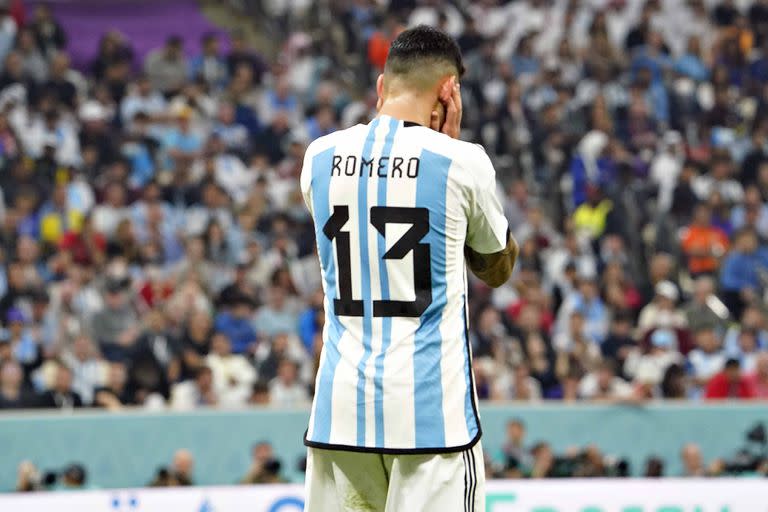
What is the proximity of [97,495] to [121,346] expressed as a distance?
5.06 m

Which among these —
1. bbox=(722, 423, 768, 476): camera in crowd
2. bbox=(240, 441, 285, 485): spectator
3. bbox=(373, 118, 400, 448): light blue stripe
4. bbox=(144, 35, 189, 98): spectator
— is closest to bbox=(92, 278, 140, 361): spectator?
bbox=(240, 441, 285, 485): spectator

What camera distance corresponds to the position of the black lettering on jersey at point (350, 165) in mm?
3906

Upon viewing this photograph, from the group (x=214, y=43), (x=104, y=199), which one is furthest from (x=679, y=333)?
(x=214, y=43)

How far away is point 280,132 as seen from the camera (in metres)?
16.5

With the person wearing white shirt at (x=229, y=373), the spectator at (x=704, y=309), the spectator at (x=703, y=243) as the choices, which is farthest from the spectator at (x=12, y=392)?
the spectator at (x=703, y=243)

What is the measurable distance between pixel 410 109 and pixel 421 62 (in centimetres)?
13

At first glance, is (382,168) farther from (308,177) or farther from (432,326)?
(432,326)

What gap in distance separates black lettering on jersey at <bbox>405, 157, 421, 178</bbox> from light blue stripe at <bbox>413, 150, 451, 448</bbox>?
0.03ft

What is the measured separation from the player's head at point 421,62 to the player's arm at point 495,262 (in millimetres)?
458

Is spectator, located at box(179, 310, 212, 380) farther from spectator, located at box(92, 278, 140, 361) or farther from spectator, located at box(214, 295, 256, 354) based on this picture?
spectator, located at box(92, 278, 140, 361)

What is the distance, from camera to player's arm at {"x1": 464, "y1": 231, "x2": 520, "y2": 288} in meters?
4.00

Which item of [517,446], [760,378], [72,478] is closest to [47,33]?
[72,478]

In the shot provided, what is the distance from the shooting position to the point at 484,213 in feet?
12.8

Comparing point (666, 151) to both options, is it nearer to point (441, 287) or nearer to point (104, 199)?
point (104, 199)
